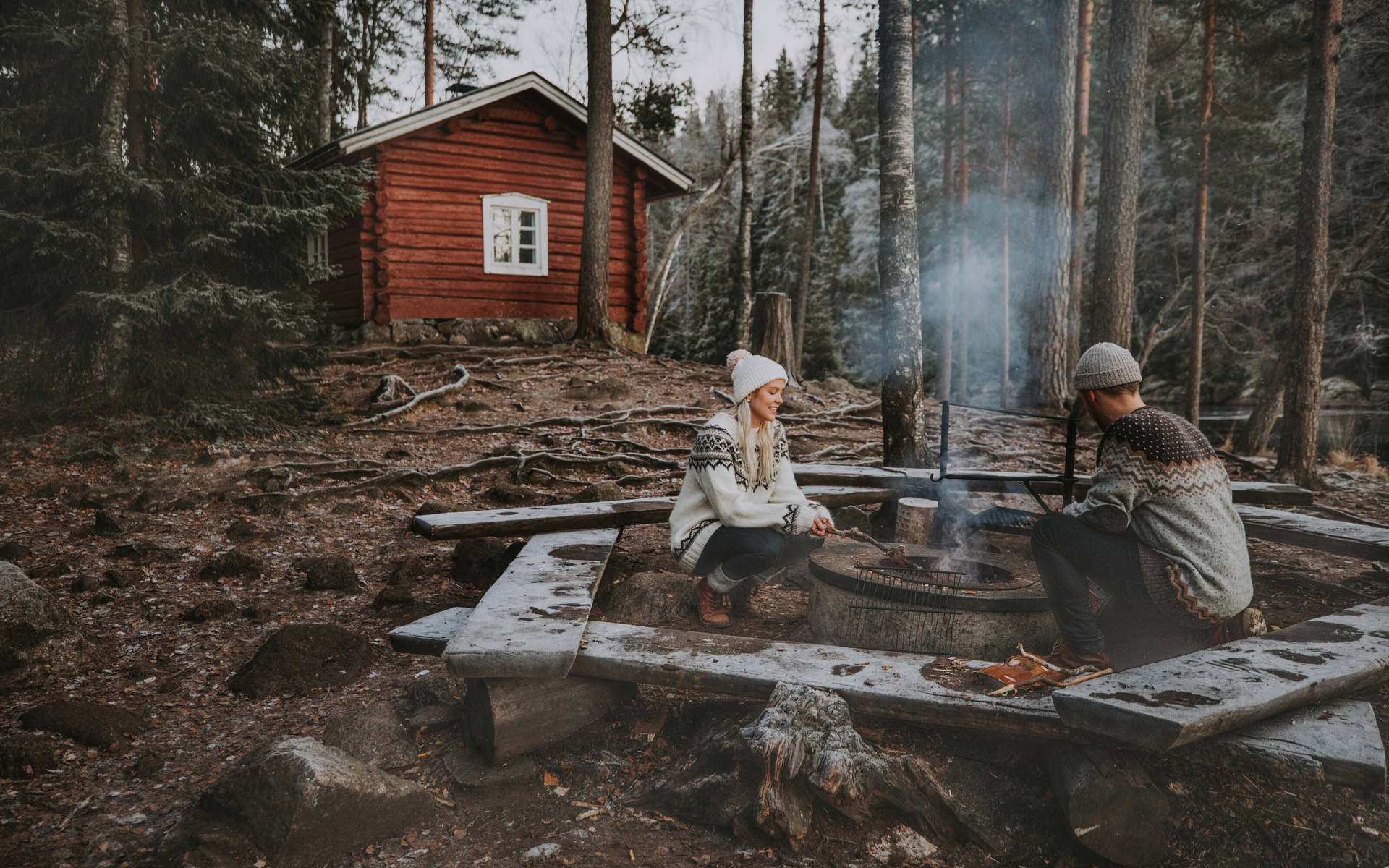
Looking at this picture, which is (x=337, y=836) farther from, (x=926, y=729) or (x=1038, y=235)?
(x=1038, y=235)

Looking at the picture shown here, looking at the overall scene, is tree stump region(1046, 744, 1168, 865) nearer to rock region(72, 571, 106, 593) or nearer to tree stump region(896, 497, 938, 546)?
tree stump region(896, 497, 938, 546)

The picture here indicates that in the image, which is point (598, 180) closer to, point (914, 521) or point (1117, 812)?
point (914, 521)

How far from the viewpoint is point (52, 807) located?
8.80 ft

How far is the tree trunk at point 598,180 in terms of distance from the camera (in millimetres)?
13617

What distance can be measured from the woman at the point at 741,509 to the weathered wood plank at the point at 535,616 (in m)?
0.55

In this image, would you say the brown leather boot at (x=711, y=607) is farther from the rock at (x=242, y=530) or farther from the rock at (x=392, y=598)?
the rock at (x=242, y=530)

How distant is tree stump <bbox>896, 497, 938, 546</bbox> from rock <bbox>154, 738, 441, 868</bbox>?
323 centimetres

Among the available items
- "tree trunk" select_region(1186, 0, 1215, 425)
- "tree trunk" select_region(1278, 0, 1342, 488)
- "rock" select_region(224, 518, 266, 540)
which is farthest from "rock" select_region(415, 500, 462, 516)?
"tree trunk" select_region(1186, 0, 1215, 425)

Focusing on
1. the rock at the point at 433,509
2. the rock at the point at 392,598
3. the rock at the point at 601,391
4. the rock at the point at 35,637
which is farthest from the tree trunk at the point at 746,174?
the rock at the point at 35,637

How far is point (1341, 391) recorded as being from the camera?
700 inches

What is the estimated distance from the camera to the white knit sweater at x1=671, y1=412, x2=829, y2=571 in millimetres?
3898

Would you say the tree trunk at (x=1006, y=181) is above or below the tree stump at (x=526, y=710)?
above

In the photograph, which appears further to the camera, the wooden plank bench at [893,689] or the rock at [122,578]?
the rock at [122,578]

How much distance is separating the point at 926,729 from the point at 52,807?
3.08m
